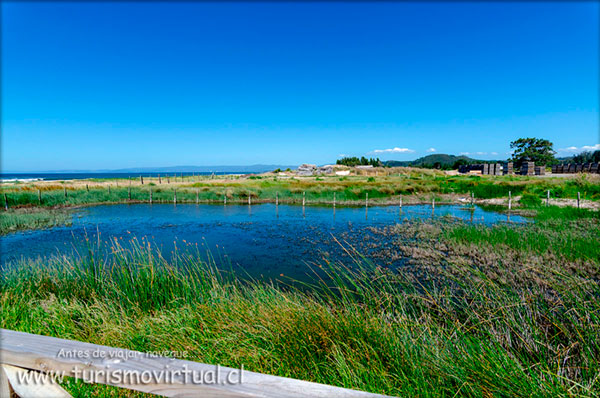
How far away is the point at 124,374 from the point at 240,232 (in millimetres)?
15289

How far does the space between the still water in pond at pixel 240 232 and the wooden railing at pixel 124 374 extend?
5985mm

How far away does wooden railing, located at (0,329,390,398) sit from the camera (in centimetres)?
114

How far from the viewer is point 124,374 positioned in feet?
4.11

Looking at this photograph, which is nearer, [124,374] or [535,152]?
[124,374]

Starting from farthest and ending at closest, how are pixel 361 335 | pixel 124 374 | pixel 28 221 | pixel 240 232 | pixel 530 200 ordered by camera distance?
pixel 530 200 → pixel 28 221 → pixel 240 232 → pixel 361 335 → pixel 124 374

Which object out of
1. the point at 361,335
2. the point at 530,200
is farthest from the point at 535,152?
the point at 361,335


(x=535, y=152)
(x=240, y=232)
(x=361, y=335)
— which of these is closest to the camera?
(x=361, y=335)

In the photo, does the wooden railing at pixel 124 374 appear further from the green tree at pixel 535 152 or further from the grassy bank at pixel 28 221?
the green tree at pixel 535 152

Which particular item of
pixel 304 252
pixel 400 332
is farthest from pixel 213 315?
pixel 304 252

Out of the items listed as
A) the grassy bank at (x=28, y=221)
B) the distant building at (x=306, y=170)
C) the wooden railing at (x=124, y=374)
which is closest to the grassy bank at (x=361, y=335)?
the wooden railing at (x=124, y=374)

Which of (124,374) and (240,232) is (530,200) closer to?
(240,232)

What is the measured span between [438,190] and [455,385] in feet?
111

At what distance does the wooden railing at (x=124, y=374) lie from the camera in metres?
1.14

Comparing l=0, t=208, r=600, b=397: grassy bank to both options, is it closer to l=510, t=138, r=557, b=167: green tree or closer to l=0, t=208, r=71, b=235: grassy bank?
l=0, t=208, r=71, b=235: grassy bank
